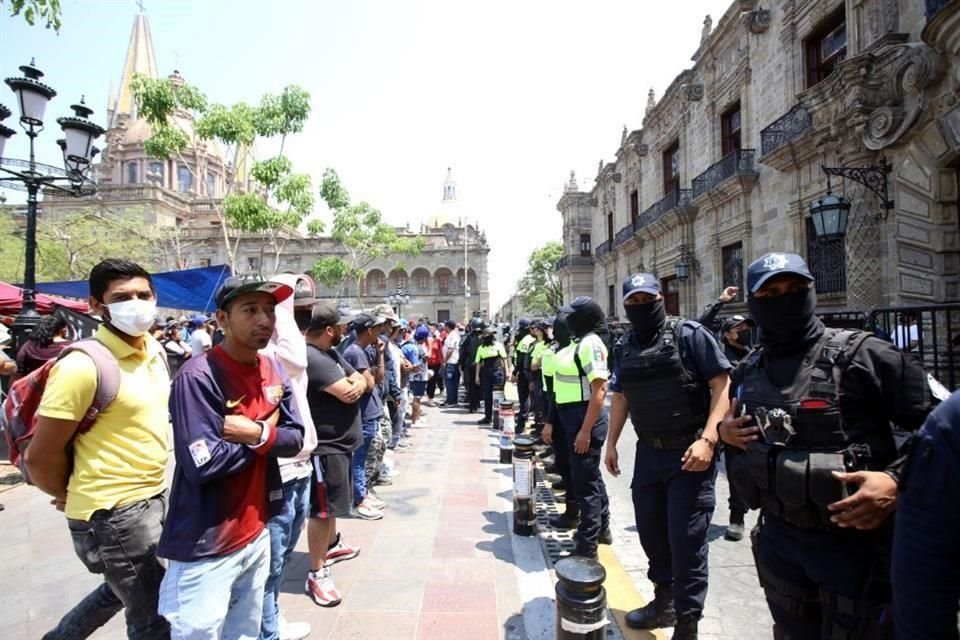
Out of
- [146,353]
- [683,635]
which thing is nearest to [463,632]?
[683,635]

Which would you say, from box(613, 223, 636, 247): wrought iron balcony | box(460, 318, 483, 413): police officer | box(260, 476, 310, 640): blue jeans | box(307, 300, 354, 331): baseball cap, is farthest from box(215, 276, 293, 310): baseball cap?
box(613, 223, 636, 247): wrought iron balcony

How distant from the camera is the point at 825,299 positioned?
977 centimetres

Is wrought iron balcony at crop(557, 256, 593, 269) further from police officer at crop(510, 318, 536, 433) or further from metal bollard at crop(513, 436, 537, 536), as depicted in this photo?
metal bollard at crop(513, 436, 537, 536)

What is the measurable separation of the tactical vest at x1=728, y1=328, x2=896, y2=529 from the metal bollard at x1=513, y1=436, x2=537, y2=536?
8.25 feet

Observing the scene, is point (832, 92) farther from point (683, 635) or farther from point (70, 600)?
point (70, 600)

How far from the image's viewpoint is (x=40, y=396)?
6.90ft

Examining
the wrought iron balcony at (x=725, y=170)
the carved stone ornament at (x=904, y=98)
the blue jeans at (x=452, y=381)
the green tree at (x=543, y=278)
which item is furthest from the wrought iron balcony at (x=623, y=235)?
the green tree at (x=543, y=278)

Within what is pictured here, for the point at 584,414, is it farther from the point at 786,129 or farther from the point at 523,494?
the point at 786,129

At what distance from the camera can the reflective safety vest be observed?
406 cm

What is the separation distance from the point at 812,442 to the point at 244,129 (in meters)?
14.5

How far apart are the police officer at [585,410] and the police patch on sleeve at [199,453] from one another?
269cm

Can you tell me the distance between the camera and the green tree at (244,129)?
12.2m

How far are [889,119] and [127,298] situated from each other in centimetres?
963

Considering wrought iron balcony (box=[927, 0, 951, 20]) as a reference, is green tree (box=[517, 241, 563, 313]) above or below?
above
